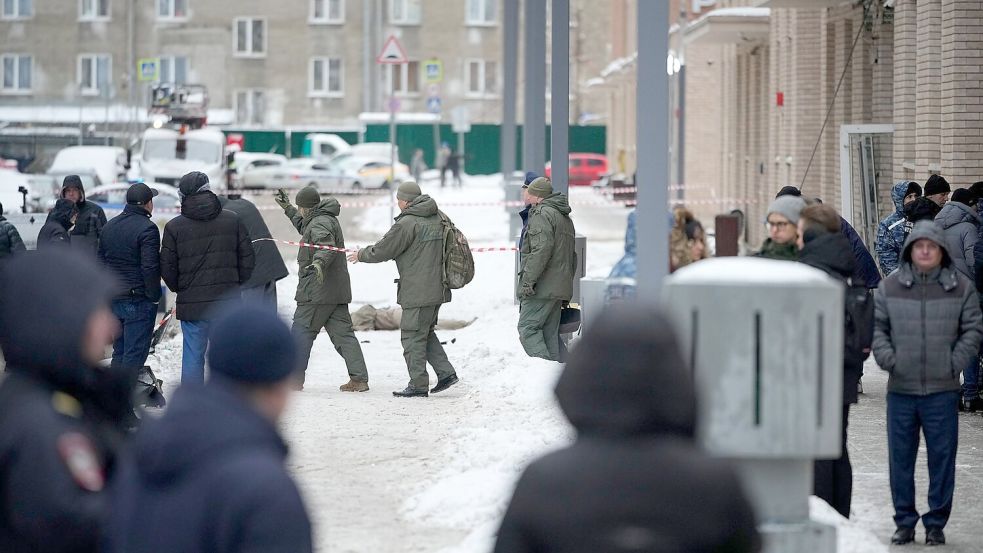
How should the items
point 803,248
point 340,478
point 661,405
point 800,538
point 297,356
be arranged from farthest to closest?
point 340,478 < point 803,248 < point 800,538 < point 297,356 < point 661,405

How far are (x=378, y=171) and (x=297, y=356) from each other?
51791 mm

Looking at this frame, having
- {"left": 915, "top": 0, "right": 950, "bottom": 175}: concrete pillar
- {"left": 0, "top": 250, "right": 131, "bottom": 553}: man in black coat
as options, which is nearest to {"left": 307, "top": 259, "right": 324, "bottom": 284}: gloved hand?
{"left": 915, "top": 0, "right": 950, "bottom": 175}: concrete pillar

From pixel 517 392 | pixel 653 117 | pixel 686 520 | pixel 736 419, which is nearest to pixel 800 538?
pixel 736 419

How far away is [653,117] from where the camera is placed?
8.15 m

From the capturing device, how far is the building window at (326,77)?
68.6 metres

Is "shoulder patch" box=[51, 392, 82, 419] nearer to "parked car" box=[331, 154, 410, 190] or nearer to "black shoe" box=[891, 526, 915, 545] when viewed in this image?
"black shoe" box=[891, 526, 915, 545]

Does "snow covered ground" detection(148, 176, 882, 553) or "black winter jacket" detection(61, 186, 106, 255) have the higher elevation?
"black winter jacket" detection(61, 186, 106, 255)

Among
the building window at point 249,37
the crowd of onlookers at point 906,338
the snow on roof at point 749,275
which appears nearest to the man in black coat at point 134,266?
the crowd of onlookers at point 906,338

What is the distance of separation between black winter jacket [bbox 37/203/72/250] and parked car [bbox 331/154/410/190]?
40254 millimetres

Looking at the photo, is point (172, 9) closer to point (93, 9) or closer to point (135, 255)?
point (93, 9)

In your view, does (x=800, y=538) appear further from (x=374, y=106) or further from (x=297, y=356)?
(x=374, y=106)

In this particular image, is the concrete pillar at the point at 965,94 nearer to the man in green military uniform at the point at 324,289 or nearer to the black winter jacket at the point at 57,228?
the man in green military uniform at the point at 324,289

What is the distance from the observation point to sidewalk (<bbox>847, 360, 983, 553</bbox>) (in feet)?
25.6

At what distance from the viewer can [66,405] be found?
11.4 ft
